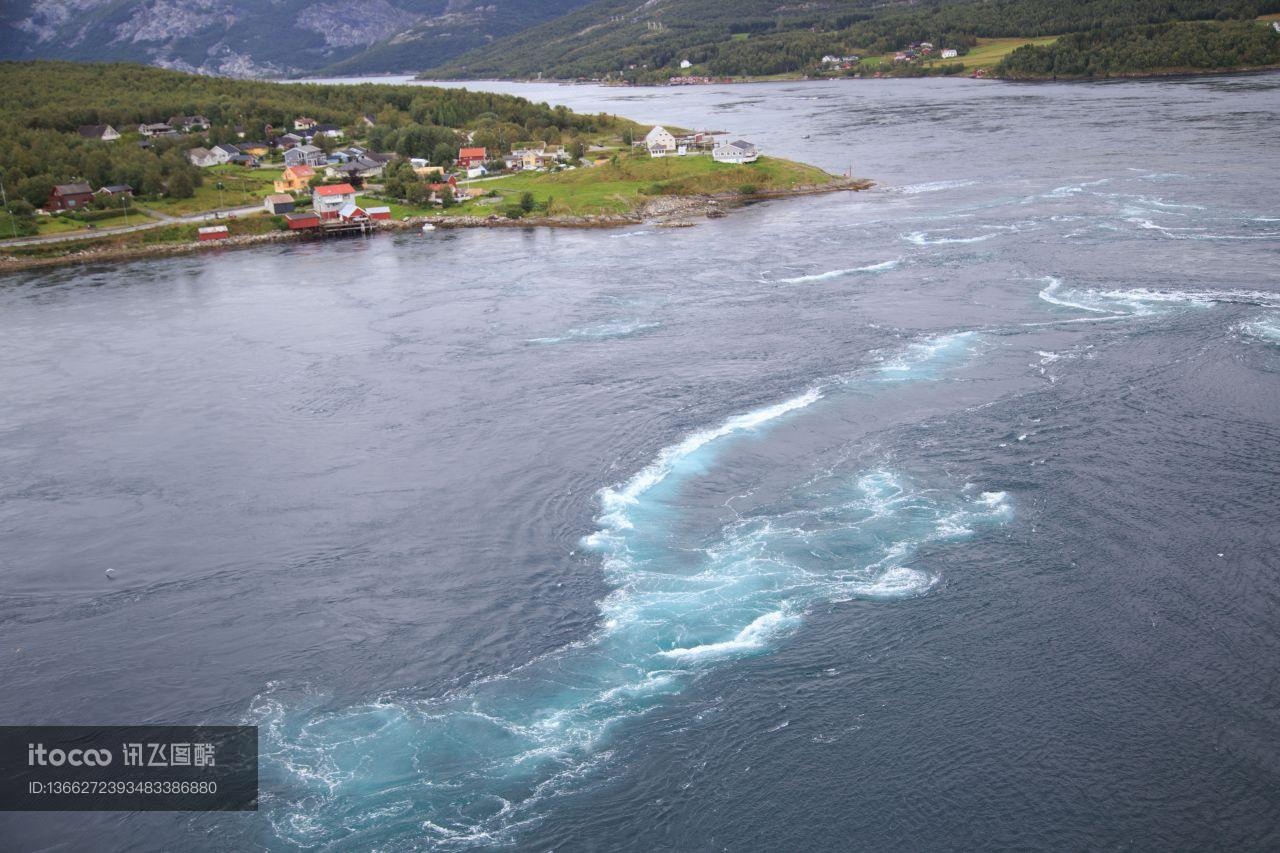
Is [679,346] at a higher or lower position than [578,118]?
lower

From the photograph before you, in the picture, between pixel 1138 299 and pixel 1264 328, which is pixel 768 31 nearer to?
pixel 1138 299

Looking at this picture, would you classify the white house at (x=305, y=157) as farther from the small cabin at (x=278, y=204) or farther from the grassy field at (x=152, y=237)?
the grassy field at (x=152, y=237)

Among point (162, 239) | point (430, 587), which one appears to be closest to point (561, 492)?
point (430, 587)

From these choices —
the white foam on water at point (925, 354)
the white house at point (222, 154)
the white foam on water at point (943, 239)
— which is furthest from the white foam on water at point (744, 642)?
the white house at point (222, 154)

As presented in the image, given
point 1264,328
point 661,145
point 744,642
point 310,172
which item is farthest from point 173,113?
point 744,642

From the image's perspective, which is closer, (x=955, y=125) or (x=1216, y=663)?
(x=1216, y=663)

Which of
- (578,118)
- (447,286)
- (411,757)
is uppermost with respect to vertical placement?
(578,118)

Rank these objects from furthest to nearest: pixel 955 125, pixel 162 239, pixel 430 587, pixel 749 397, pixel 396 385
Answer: pixel 955 125
pixel 162 239
pixel 396 385
pixel 749 397
pixel 430 587

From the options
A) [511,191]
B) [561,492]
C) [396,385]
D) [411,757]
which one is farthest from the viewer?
[511,191]

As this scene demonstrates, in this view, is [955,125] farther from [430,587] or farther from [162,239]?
[430,587]
